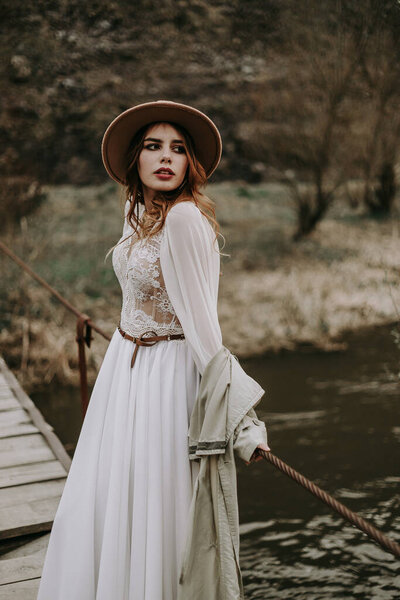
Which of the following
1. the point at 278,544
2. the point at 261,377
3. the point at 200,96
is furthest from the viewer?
the point at 200,96

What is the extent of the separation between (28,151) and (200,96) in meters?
8.04

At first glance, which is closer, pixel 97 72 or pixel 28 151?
pixel 28 151

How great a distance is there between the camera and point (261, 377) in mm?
7031

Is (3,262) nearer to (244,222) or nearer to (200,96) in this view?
(244,222)

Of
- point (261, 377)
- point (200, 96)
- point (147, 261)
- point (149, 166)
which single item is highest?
point (200, 96)

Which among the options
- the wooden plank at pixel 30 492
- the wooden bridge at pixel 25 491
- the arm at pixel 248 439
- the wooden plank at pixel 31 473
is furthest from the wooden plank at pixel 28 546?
the arm at pixel 248 439

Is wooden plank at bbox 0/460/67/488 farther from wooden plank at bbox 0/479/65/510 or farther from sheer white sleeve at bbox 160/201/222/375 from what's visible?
sheer white sleeve at bbox 160/201/222/375

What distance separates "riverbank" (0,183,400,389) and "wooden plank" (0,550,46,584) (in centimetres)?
375

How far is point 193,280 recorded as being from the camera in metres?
1.78

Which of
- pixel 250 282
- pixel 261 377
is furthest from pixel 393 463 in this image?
pixel 250 282

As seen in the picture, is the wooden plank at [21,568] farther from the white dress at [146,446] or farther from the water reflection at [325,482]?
the water reflection at [325,482]

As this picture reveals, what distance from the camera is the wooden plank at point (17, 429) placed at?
137 inches

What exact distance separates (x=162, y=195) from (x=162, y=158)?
0.12 meters

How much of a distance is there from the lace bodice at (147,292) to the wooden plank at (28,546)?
1.15m
